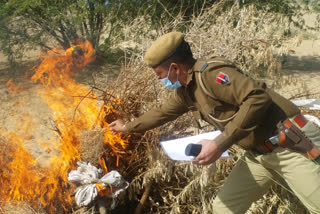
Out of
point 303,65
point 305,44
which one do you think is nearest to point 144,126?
point 303,65

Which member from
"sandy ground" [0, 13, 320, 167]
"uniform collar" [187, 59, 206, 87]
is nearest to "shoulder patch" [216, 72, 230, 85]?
"uniform collar" [187, 59, 206, 87]

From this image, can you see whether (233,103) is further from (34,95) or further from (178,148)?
(34,95)

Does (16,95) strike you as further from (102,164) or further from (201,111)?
(201,111)

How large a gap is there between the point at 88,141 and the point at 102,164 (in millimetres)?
288

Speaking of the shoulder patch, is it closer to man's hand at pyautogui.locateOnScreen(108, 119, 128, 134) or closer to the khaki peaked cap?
the khaki peaked cap

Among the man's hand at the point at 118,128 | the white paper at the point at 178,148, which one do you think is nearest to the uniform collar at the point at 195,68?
the white paper at the point at 178,148

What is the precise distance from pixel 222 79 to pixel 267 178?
1.09 metres

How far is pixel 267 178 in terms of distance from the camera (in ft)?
9.43

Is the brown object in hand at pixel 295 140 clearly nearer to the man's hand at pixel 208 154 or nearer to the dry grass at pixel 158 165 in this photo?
the man's hand at pixel 208 154

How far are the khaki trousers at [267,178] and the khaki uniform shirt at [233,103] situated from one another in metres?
0.22

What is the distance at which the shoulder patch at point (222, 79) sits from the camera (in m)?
2.27

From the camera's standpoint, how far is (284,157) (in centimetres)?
253

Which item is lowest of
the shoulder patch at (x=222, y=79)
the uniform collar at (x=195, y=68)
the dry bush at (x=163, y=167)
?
the dry bush at (x=163, y=167)

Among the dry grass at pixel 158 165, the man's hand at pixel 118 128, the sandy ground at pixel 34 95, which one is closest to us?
the man's hand at pixel 118 128
